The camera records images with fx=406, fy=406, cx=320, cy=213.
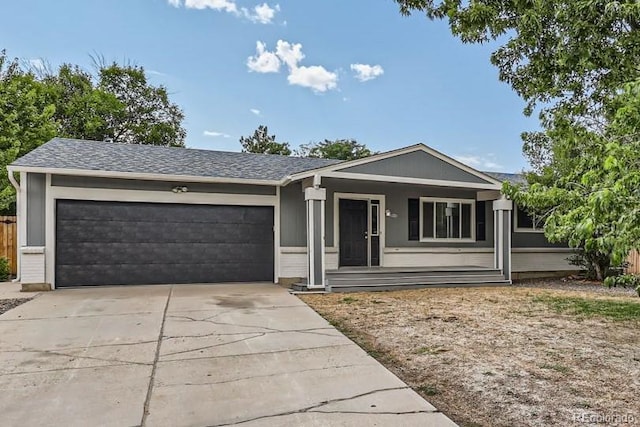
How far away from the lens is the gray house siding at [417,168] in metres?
9.84

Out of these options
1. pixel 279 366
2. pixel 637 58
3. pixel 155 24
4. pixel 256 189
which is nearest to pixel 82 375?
pixel 279 366

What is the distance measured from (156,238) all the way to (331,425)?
8.13m

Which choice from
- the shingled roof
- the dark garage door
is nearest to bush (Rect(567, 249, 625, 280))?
the shingled roof

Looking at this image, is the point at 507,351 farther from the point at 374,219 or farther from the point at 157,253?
the point at 157,253

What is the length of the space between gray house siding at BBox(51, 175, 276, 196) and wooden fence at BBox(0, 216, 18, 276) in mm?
3544

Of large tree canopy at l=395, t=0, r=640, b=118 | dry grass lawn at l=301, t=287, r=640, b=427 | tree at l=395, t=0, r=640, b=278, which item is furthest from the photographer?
large tree canopy at l=395, t=0, r=640, b=118

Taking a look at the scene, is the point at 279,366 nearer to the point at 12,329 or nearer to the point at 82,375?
the point at 82,375

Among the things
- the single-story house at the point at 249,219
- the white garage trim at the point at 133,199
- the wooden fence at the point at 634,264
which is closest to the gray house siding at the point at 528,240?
the single-story house at the point at 249,219

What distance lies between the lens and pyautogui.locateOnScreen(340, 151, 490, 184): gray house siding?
9836 millimetres

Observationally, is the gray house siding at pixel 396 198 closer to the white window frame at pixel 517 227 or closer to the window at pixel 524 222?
the white window frame at pixel 517 227

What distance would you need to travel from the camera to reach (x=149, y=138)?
23.7 meters

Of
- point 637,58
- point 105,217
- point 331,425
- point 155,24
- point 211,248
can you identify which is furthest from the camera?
point 155,24

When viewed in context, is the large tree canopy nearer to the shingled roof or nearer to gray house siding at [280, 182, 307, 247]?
gray house siding at [280, 182, 307, 247]

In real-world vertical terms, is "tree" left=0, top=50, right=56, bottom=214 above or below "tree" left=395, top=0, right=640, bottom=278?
above
